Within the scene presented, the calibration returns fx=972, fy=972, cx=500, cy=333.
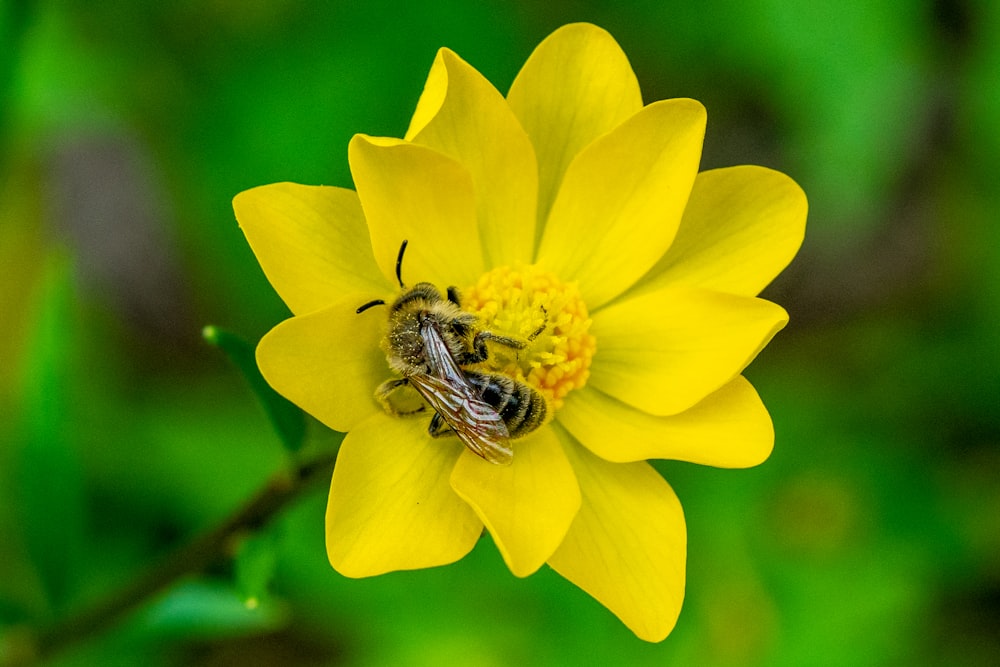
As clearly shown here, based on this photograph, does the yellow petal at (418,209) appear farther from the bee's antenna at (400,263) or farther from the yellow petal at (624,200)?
the yellow petal at (624,200)

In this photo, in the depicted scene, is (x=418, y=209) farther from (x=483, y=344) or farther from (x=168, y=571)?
(x=168, y=571)

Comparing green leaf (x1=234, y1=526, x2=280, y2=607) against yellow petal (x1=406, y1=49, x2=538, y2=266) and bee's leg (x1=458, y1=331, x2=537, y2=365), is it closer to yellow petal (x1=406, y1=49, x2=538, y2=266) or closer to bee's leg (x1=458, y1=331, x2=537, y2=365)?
bee's leg (x1=458, y1=331, x2=537, y2=365)

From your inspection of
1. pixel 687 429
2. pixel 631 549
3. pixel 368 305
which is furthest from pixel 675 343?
pixel 368 305

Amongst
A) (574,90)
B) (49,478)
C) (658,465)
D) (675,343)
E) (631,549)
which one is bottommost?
(658,465)

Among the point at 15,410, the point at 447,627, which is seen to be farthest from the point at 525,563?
the point at 15,410

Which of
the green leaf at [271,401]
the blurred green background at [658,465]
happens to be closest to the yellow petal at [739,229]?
the green leaf at [271,401]

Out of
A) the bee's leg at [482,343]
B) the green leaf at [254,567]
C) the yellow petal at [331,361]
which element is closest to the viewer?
the yellow petal at [331,361]

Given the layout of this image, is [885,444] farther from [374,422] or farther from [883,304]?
[374,422]
